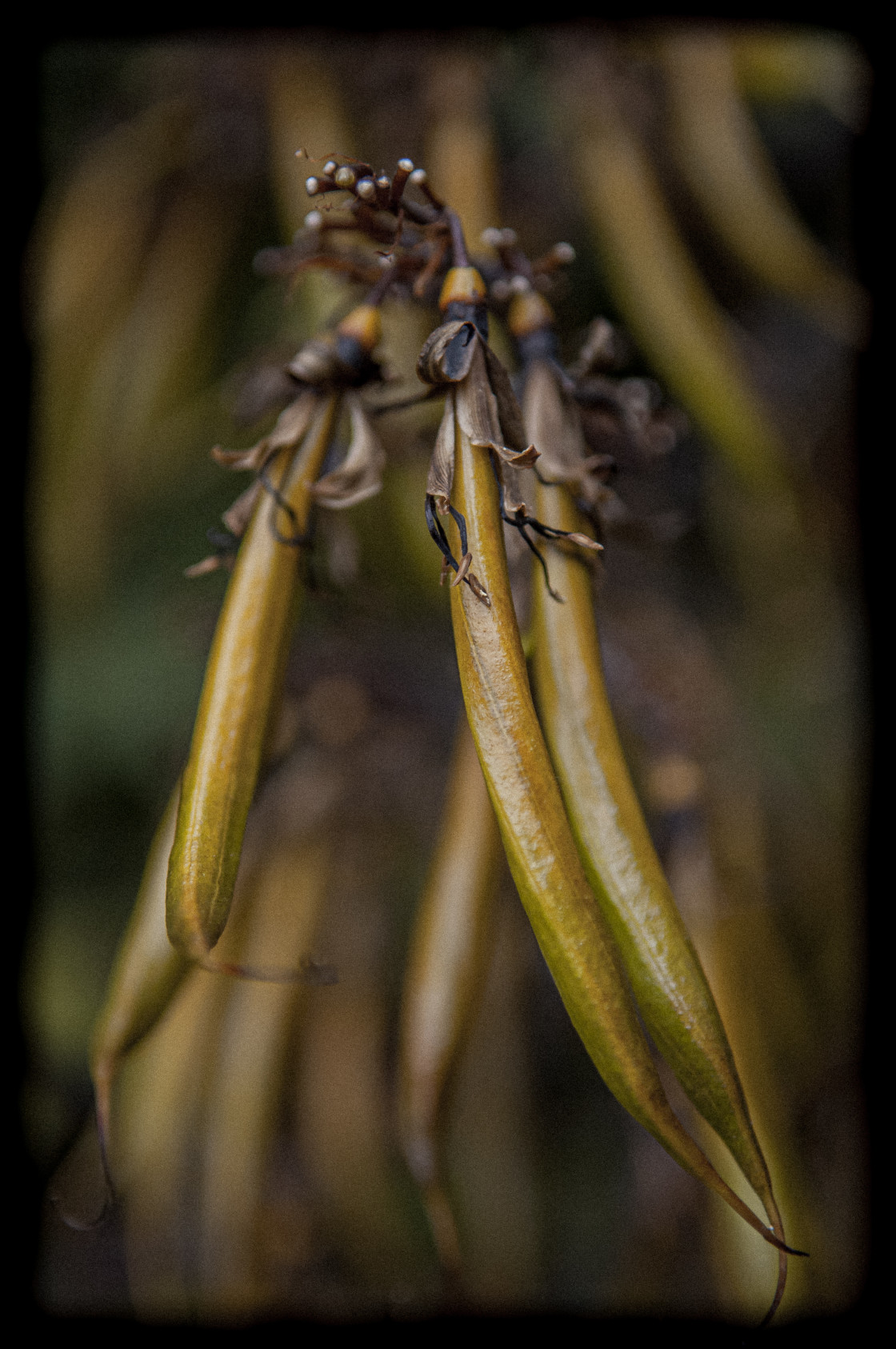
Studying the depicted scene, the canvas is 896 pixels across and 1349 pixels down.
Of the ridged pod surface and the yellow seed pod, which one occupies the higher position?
the yellow seed pod

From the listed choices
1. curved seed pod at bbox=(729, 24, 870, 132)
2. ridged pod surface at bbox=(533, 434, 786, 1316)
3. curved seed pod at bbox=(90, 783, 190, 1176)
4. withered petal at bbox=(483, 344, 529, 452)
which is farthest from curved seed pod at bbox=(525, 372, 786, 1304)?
curved seed pod at bbox=(729, 24, 870, 132)

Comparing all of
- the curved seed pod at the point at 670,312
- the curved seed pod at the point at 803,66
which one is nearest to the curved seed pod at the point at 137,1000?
the curved seed pod at the point at 670,312

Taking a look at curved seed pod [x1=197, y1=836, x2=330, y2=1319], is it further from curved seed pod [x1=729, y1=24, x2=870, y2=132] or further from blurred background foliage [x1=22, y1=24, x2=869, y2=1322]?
curved seed pod [x1=729, y1=24, x2=870, y2=132]

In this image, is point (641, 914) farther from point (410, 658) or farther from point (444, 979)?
point (410, 658)

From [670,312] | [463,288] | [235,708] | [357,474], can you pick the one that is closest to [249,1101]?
[235,708]

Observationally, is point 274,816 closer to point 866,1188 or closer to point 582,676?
point 582,676
